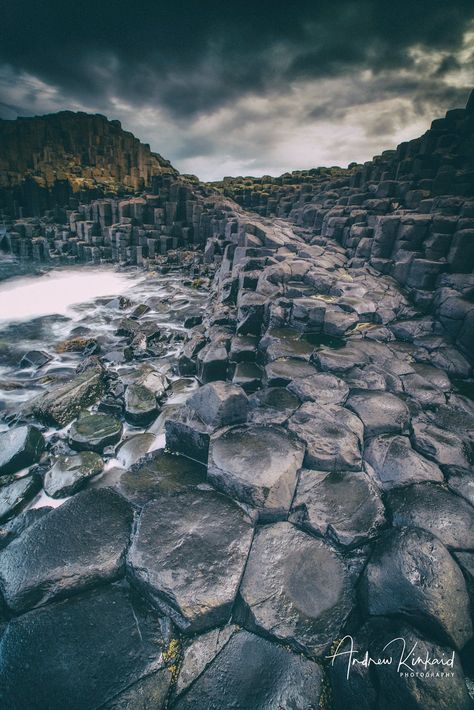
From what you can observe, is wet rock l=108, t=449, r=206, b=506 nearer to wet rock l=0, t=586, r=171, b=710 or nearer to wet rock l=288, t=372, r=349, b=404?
wet rock l=0, t=586, r=171, b=710

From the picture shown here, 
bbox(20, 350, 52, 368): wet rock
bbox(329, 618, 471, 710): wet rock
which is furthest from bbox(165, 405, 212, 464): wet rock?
bbox(20, 350, 52, 368): wet rock

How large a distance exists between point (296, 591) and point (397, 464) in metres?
1.77

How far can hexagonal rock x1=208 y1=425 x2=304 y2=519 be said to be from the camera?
3031 millimetres

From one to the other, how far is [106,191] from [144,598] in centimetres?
3520

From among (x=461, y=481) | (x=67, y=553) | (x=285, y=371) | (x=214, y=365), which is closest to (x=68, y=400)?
(x=214, y=365)

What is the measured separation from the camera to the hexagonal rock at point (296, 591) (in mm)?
2289

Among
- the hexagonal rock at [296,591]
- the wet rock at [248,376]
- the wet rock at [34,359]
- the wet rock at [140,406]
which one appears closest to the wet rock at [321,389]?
the wet rock at [248,376]

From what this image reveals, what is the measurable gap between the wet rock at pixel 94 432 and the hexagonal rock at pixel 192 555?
189cm

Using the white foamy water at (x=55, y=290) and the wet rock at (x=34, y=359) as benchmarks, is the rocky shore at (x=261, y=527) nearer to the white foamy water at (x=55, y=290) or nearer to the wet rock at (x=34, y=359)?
the wet rock at (x=34, y=359)

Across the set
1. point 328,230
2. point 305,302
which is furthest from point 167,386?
point 328,230

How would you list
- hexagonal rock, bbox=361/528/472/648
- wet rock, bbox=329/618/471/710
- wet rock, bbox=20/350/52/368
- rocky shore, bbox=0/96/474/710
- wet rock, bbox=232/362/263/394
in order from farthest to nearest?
1. wet rock, bbox=20/350/52/368
2. wet rock, bbox=232/362/263/394
3. hexagonal rock, bbox=361/528/472/648
4. rocky shore, bbox=0/96/474/710
5. wet rock, bbox=329/618/471/710

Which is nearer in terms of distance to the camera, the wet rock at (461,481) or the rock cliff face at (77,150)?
the wet rock at (461,481)

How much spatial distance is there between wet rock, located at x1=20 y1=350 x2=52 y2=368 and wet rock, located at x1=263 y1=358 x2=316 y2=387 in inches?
244

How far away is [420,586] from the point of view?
7.62 feet
